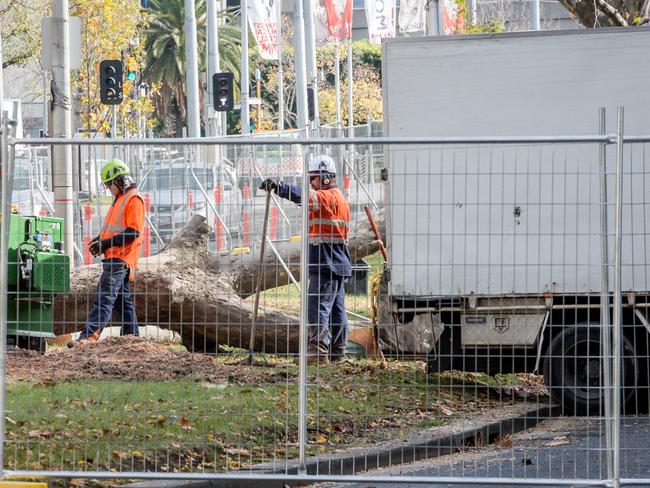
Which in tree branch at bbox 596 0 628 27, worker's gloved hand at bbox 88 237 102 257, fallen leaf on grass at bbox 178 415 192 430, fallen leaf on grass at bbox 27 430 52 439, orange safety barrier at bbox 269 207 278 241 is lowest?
fallen leaf on grass at bbox 178 415 192 430

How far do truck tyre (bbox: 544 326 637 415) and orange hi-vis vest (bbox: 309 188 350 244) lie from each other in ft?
5.98

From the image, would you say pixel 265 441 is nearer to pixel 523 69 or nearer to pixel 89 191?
pixel 523 69

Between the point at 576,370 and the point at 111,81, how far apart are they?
50.4 ft

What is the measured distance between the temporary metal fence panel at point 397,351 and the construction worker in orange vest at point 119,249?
8.8 inches

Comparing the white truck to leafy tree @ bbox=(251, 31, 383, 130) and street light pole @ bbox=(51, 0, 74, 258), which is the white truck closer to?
street light pole @ bbox=(51, 0, 74, 258)

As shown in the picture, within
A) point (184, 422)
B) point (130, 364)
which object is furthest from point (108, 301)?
point (184, 422)

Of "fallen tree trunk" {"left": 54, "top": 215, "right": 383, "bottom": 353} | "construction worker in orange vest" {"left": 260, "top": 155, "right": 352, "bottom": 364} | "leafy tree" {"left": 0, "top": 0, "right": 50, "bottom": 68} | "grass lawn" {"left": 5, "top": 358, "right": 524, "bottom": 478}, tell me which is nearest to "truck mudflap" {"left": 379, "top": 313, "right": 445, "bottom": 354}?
"grass lawn" {"left": 5, "top": 358, "right": 524, "bottom": 478}

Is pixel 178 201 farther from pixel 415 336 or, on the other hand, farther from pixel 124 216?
pixel 415 336

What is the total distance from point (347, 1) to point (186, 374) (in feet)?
85.7

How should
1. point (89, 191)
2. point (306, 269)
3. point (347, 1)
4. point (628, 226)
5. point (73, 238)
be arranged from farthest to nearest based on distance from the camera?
point (347, 1)
point (89, 191)
point (73, 238)
point (628, 226)
point (306, 269)

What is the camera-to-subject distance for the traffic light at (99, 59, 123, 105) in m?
22.3

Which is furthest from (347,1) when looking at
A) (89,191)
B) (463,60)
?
(463,60)

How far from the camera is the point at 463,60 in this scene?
9.90 metres

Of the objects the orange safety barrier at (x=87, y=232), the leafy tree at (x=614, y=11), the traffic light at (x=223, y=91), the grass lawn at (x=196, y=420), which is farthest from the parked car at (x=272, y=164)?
the traffic light at (x=223, y=91)
